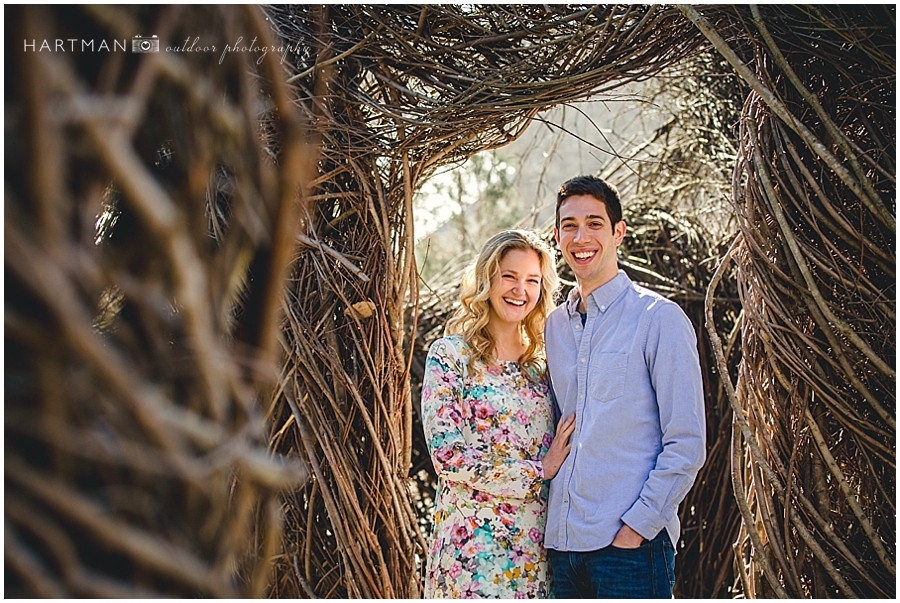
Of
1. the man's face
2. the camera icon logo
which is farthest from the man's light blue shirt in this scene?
the camera icon logo

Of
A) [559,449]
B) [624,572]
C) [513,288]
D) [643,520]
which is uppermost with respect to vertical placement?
[513,288]

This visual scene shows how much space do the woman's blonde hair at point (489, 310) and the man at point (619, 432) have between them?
153 millimetres

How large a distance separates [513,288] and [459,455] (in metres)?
0.46

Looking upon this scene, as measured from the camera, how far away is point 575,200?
6.78 feet

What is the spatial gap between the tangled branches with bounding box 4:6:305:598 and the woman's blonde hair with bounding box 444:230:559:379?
1.56 metres

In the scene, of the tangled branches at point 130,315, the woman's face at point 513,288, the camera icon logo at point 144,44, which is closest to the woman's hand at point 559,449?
the woman's face at point 513,288

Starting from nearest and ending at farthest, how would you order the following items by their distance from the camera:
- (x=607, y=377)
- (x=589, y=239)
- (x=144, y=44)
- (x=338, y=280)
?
1. (x=144, y=44)
2. (x=607, y=377)
3. (x=589, y=239)
4. (x=338, y=280)

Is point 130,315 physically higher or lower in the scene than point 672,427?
higher

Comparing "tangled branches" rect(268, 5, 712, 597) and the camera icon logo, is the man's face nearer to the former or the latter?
"tangled branches" rect(268, 5, 712, 597)

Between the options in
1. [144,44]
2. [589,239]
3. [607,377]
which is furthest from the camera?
[589,239]

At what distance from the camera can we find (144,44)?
0.51 meters

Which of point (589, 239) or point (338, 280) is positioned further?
point (338, 280)

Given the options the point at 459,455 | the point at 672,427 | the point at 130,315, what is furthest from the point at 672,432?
the point at 130,315

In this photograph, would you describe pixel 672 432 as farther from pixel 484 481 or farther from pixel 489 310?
pixel 489 310
